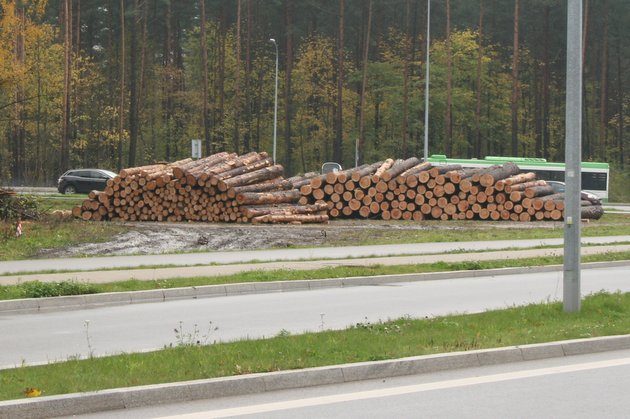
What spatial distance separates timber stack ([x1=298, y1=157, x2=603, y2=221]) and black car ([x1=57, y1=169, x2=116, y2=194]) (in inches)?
798

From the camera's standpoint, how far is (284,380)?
9.15 m

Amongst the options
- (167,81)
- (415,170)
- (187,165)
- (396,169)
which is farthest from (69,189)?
(167,81)

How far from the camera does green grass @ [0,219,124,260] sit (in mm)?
24791

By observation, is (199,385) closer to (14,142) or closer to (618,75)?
(14,142)

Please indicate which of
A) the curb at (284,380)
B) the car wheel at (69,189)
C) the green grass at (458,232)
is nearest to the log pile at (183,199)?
the green grass at (458,232)

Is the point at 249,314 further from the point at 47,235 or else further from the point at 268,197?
the point at 268,197

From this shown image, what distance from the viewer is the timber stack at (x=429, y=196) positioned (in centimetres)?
3841

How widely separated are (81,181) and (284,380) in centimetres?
4780

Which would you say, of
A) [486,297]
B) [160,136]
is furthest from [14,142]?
[486,297]

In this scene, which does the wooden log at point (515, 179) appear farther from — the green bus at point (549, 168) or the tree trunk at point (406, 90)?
the tree trunk at point (406, 90)

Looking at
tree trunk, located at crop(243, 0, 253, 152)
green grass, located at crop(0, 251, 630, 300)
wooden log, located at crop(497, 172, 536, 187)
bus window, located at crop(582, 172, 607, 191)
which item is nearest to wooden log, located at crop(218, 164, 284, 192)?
wooden log, located at crop(497, 172, 536, 187)

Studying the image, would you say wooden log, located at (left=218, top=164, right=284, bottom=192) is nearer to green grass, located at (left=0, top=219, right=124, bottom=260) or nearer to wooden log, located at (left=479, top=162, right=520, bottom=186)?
green grass, located at (left=0, top=219, right=124, bottom=260)

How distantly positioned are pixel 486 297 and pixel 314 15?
70387mm

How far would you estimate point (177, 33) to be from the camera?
3376 inches
